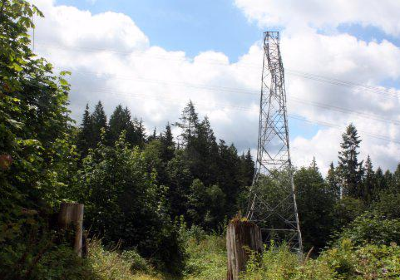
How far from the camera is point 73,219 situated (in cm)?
687

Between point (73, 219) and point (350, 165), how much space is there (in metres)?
71.6

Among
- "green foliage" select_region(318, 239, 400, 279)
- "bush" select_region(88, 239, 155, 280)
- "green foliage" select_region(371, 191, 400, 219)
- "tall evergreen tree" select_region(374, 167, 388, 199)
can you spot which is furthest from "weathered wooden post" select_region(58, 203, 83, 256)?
"tall evergreen tree" select_region(374, 167, 388, 199)

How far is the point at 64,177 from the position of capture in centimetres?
1112

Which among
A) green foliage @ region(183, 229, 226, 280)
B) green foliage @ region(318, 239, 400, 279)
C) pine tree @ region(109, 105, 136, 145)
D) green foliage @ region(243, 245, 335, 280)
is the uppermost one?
pine tree @ region(109, 105, 136, 145)

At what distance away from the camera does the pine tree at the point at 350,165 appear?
69.1 m

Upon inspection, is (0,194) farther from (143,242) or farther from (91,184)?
(143,242)

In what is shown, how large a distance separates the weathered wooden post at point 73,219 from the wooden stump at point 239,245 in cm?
320

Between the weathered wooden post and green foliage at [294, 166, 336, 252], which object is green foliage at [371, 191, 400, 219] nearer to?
green foliage at [294, 166, 336, 252]

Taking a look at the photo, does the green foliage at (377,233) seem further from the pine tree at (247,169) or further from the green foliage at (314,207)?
the pine tree at (247,169)

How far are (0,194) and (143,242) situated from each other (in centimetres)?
961

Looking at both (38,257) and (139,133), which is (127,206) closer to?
(38,257)

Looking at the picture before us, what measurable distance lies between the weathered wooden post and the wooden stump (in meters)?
3.20

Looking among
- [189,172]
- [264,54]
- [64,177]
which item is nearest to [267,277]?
[64,177]

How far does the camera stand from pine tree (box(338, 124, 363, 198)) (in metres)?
69.1
